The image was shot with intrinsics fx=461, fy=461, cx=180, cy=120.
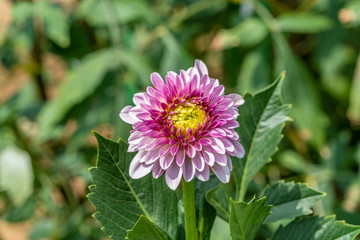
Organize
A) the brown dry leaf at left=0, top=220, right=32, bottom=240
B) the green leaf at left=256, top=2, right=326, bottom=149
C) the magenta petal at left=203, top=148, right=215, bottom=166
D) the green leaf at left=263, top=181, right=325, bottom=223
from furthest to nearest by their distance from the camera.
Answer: the brown dry leaf at left=0, top=220, right=32, bottom=240 < the green leaf at left=256, top=2, right=326, bottom=149 < the green leaf at left=263, top=181, right=325, bottom=223 < the magenta petal at left=203, top=148, right=215, bottom=166

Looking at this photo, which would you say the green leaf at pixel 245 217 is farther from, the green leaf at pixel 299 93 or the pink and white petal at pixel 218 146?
the green leaf at pixel 299 93

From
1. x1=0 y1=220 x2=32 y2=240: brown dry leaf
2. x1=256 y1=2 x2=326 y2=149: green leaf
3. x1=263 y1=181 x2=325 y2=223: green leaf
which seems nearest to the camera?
x1=263 y1=181 x2=325 y2=223: green leaf

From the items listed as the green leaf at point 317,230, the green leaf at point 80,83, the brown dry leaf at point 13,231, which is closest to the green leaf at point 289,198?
the green leaf at point 317,230

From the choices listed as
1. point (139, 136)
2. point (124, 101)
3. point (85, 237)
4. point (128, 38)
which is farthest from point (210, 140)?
point (128, 38)

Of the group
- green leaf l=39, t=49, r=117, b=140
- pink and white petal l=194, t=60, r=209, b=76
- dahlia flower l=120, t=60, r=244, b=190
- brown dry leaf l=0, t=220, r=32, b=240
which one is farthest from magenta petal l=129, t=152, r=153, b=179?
brown dry leaf l=0, t=220, r=32, b=240

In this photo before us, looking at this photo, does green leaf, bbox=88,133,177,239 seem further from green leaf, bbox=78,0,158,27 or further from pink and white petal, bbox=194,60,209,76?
green leaf, bbox=78,0,158,27

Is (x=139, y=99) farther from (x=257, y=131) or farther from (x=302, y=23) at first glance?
(x=302, y=23)

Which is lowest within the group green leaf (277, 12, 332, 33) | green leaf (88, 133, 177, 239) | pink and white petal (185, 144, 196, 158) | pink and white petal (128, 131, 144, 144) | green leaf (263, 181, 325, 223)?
green leaf (263, 181, 325, 223)

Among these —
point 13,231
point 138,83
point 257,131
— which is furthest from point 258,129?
point 13,231
